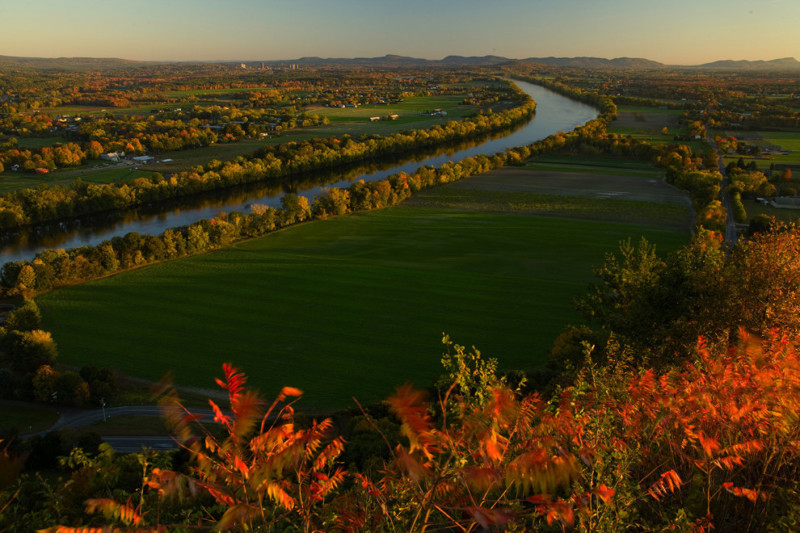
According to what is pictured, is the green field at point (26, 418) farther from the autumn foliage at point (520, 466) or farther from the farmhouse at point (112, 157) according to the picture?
the farmhouse at point (112, 157)

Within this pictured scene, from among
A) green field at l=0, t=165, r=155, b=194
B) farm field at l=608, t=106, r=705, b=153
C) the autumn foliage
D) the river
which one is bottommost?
the river

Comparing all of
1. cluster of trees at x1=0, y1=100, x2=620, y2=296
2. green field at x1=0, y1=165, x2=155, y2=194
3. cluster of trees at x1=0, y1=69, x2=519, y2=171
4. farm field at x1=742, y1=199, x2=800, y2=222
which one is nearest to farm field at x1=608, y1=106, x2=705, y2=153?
farm field at x1=742, y1=199, x2=800, y2=222

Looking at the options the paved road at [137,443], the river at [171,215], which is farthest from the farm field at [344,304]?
the river at [171,215]

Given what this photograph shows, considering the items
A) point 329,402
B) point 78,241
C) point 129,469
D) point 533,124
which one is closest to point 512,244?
point 329,402

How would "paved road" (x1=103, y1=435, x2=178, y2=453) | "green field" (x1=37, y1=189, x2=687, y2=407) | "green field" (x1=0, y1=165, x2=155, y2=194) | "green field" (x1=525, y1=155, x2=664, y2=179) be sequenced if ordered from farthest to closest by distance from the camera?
"green field" (x1=525, y1=155, x2=664, y2=179)
"green field" (x1=0, y1=165, x2=155, y2=194)
"green field" (x1=37, y1=189, x2=687, y2=407)
"paved road" (x1=103, y1=435, x2=178, y2=453)

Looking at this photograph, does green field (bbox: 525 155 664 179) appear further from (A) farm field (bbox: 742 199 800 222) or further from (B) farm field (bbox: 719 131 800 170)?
(A) farm field (bbox: 742 199 800 222)

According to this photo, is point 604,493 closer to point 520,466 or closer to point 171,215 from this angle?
point 520,466

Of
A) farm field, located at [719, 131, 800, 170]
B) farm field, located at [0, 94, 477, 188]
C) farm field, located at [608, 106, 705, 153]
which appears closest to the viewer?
farm field, located at [0, 94, 477, 188]

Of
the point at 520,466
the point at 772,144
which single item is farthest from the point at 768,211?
the point at 520,466
